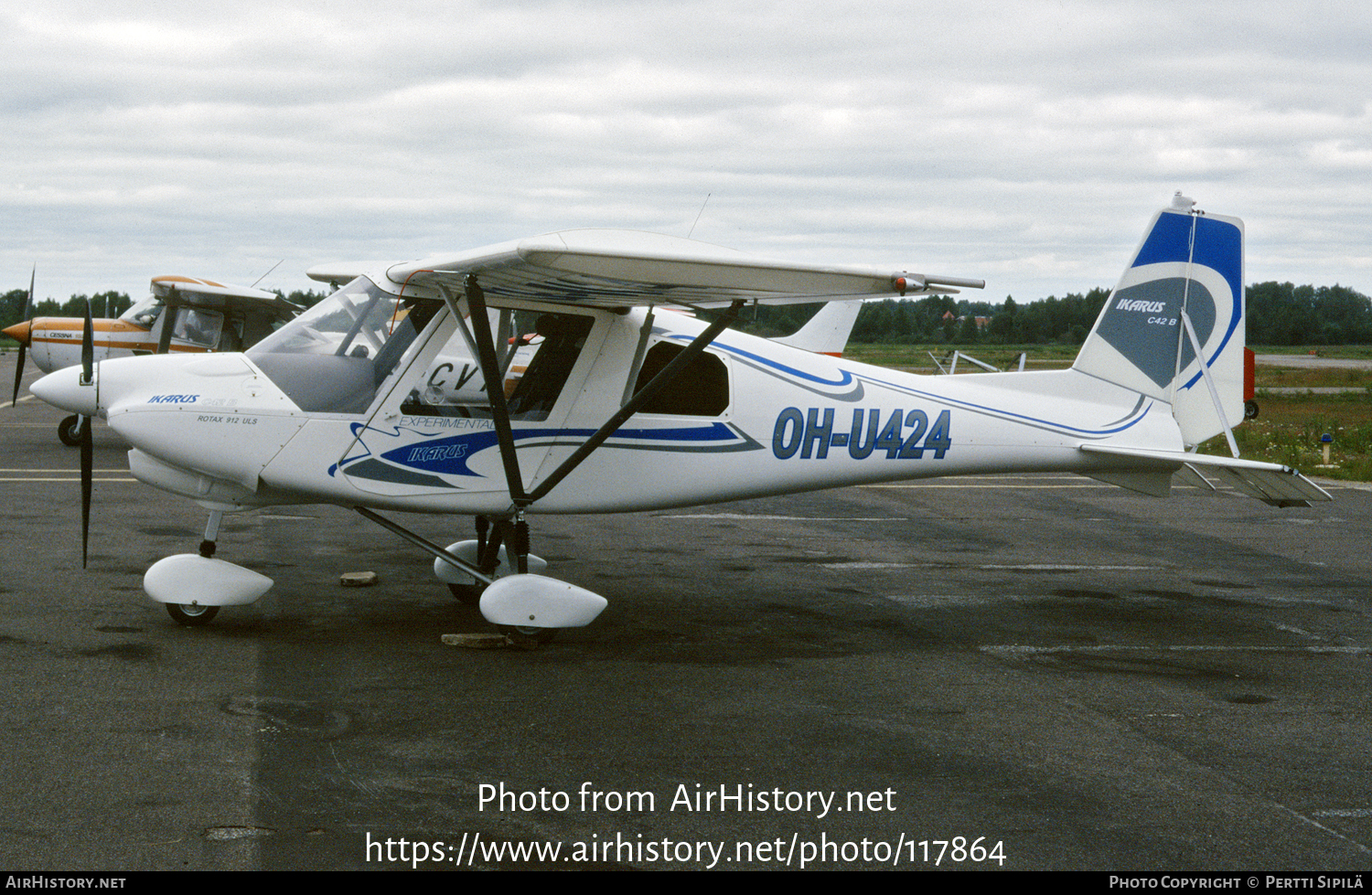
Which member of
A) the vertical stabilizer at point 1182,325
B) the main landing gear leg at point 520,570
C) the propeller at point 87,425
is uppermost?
the vertical stabilizer at point 1182,325

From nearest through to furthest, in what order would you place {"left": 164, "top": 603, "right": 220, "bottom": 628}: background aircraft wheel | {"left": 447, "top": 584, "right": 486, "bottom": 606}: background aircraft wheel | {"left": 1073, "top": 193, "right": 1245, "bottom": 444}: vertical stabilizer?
{"left": 164, "top": 603, "right": 220, "bottom": 628}: background aircraft wheel, {"left": 447, "top": 584, "right": 486, "bottom": 606}: background aircraft wheel, {"left": 1073, "top": 193, "right": 1245, "bottom": 444}: vertical stabilizer

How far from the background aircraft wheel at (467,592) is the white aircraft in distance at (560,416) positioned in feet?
0.06

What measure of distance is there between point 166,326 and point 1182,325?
1673 centimetres

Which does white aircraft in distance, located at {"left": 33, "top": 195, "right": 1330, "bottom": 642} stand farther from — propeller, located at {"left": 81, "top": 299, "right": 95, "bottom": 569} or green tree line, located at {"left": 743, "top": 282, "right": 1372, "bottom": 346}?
green tree line, located at {"left": 743, "top": 282, "right": 1372, "bottom": 346}

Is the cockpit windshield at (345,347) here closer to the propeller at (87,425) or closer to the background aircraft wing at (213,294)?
the propeller at (87,425)

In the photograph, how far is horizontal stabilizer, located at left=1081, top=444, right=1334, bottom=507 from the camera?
8.10 meters

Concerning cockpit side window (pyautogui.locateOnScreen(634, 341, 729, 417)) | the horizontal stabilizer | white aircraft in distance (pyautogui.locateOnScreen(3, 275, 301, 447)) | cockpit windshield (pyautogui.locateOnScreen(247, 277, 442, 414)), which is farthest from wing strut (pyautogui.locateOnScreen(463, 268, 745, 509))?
white aircraft in distance (pyautogui.locateOnScreen(3, 275, 301, 447))

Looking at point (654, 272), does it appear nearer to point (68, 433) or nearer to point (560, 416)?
point (560, 416)

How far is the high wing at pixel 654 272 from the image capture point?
20.8 feet

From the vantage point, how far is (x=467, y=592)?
28.2ft

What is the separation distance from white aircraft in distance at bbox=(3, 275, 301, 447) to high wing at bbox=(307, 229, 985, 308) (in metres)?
14.9

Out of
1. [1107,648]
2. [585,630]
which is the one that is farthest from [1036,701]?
[585,630]

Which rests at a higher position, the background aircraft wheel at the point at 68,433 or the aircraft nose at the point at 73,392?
the aircraft nose at the point at 73,392

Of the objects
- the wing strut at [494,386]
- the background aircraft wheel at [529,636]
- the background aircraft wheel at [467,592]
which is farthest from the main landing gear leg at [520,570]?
the background aircraft wheel at [467,592]
